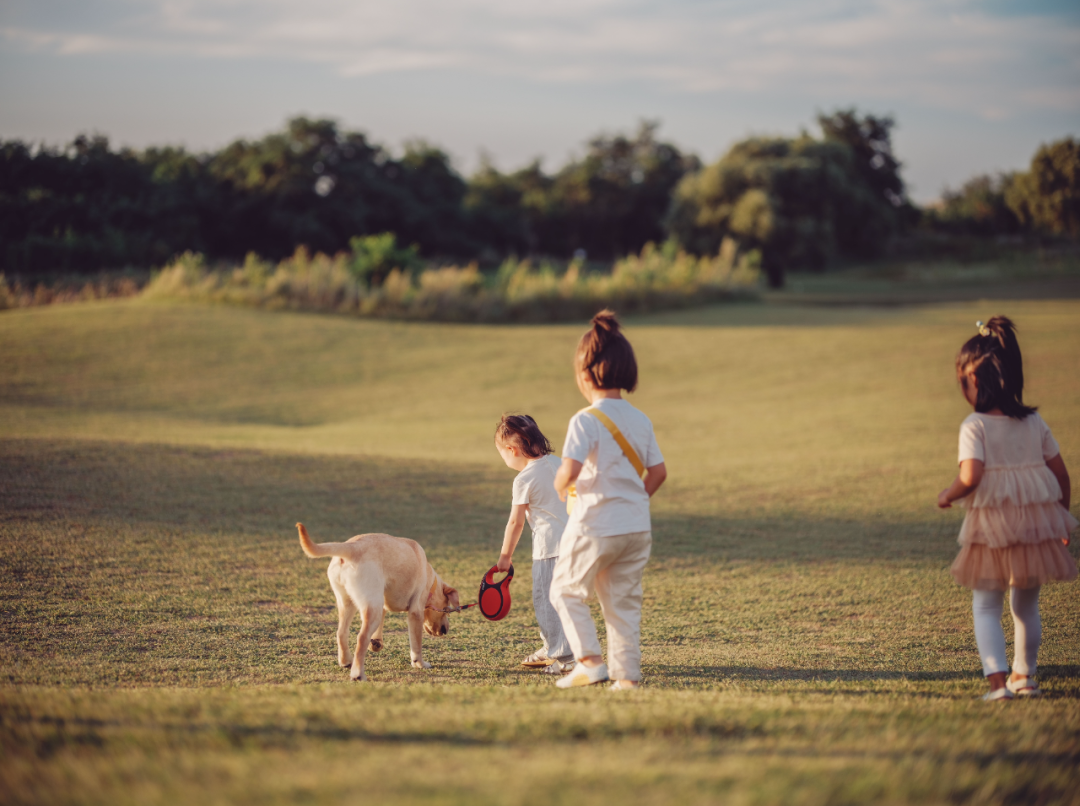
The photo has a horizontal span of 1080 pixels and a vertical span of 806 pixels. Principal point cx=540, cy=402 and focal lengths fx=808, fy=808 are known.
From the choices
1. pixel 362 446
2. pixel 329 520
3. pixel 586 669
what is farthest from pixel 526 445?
pixel 362 446

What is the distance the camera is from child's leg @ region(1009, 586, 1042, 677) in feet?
13.3

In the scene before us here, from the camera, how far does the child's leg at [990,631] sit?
156 inches

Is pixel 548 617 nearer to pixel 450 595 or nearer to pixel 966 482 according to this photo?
pixel 450 595

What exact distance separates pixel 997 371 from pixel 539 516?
103 inches

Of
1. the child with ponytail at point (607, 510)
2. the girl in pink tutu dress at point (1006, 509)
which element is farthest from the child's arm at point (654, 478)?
the girl in pink tutu dress at point (1006, 509)

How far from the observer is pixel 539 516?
4.94 meters

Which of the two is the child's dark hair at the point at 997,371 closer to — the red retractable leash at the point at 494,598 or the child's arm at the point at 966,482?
the child's arm at the point at 966,482

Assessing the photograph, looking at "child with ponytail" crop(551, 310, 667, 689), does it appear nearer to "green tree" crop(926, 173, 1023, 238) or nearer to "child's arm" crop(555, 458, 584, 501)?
"child's arm" crop(555, 458, 584, 501)

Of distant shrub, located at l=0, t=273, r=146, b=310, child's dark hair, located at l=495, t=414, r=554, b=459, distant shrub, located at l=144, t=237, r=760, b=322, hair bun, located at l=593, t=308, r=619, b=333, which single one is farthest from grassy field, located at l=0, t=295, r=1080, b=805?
distant shrub, located at l=0, t=273, r=146, b=310

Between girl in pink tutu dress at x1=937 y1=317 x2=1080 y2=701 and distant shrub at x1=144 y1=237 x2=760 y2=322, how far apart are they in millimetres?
21187

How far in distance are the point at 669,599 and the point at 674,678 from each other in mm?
1934

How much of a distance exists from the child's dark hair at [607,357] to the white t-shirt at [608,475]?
5.3 inches

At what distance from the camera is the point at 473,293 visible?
83.1 feet

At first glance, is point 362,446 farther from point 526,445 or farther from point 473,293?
point 473,293
